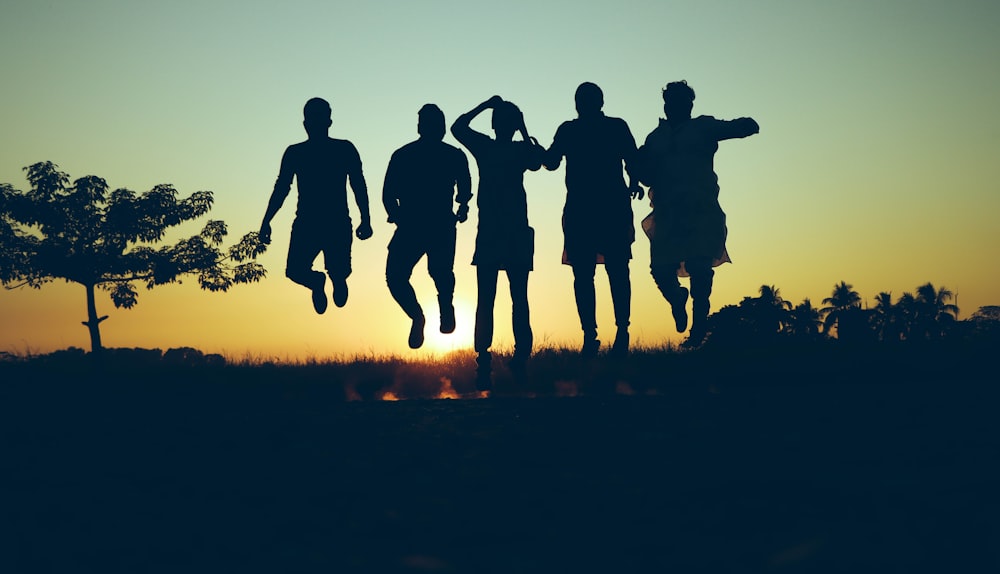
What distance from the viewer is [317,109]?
1123cm

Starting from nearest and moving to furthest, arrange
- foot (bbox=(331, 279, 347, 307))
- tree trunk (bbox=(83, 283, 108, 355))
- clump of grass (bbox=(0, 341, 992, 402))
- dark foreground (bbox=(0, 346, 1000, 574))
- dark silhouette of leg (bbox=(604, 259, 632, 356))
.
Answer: dark foreground (bbox=(0, 346, 1000, 574)) → clump of grass (bbox=(0, 341, 992, 402)) → dark silhouette of leg (bbox=(604, 259, 632, 356)) → foot (bbox=(331, 279, 347, 307)) → tree trunk (bbox=(83, 283, 108, 355))

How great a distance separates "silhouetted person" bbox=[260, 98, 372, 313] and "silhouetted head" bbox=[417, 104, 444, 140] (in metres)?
0.98

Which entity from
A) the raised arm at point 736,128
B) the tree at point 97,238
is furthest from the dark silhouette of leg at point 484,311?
the tree at point 97,238

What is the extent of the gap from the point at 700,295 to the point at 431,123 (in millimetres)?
3658

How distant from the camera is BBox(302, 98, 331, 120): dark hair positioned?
36.8 feet

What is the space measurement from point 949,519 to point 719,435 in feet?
7.16

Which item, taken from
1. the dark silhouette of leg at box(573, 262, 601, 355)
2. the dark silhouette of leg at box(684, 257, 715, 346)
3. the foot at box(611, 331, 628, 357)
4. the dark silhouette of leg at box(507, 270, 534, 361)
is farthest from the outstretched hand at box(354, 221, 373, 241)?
the dark silhouette of leg at box(684, 257, 715, 346)

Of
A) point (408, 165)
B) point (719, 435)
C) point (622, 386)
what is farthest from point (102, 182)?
point (719, 435)

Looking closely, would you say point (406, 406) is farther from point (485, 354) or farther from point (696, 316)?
point (696, 316)

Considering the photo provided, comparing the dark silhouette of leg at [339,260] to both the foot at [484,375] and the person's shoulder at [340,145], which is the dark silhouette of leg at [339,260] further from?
the foot at [484,375]

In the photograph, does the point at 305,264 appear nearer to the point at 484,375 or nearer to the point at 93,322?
the point at 484,375

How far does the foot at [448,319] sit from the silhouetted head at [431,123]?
6.33 ft

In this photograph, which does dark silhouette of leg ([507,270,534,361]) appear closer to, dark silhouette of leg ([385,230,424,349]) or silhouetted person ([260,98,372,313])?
dark silhouette of leg ([385,230,424,349])

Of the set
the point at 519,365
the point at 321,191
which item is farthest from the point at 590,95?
the point at 321,191
